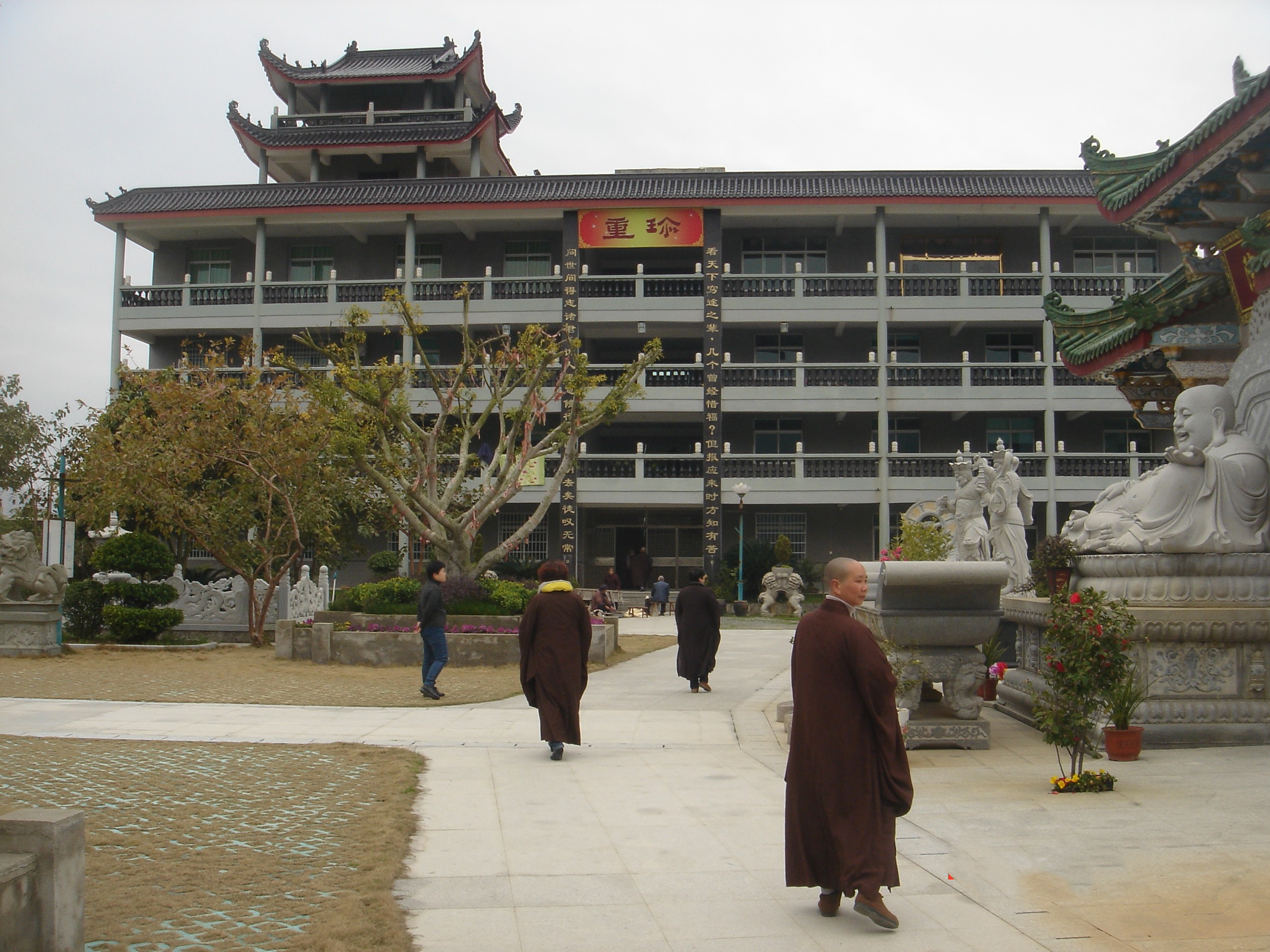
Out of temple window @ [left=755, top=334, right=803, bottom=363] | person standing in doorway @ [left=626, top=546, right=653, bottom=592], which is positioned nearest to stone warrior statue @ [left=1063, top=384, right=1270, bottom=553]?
person standing in doorway @ [left=626, top=546, right=653, bottom=592]

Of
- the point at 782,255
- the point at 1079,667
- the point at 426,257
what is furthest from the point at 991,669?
the point at 426,257

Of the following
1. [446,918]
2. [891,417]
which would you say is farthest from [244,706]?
[891,417]

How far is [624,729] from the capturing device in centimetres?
1030

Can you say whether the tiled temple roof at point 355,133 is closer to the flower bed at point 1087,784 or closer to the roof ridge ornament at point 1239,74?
the roof ridge ornament at point 1239,74

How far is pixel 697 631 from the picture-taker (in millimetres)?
13039

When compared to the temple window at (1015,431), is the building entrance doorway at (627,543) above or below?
below

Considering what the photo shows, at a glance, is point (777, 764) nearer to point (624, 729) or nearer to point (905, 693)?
point (905, 693)

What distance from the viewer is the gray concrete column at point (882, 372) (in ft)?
103

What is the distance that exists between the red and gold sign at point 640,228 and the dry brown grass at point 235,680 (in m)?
17.1

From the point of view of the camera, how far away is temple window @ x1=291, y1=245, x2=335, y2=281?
1373 inches

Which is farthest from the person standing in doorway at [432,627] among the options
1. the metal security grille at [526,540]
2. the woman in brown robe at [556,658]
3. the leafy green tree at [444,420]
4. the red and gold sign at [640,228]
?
the red and gold sign at [640,228]

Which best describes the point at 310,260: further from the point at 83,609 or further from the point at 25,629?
the point at 25,629

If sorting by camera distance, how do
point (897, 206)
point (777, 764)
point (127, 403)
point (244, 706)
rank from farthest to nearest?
point (897, 206) < point (127, 403) < point (244, 706) < point (777, 764)

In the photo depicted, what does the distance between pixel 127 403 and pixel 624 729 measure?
2144 centimetres
